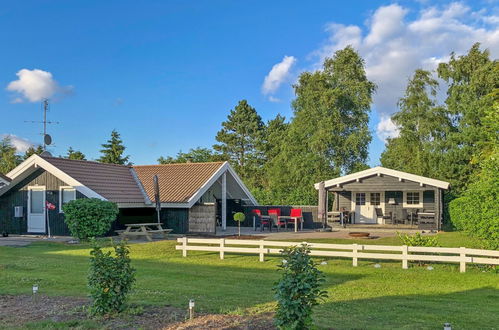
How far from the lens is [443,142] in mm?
33969

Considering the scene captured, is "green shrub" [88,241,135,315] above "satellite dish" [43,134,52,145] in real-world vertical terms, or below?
below

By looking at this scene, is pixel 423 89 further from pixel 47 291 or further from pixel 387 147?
pixel 47 291

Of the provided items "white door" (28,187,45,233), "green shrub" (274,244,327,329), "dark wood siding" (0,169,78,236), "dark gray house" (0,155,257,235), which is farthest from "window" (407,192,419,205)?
"green shrub" (274,244,327,329)

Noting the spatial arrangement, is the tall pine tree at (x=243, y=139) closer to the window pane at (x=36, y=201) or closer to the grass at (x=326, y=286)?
the window pane at (x=36, y=201)

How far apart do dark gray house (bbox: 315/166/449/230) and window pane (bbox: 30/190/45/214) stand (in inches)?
511

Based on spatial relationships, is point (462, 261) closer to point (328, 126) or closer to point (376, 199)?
point (376, 199)

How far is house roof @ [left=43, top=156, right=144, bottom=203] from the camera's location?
66.7 feet

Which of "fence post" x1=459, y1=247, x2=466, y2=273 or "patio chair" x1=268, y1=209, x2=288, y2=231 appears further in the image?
"patio chair" x1=268, y1=209, x2=288, y2=231

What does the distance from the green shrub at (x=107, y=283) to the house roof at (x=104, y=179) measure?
1381 centimetres

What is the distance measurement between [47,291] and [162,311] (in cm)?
281

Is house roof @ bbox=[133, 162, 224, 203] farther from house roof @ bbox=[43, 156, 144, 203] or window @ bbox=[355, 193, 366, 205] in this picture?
window @ bbox=[355, 193, 366, 205]

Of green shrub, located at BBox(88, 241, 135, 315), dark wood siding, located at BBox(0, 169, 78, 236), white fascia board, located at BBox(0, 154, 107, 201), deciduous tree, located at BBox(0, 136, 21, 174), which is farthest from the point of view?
deciduous tree, located at BBox(0, 136, 21, 174)

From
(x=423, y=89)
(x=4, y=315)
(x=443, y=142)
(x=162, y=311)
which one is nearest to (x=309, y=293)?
(x=162, y=311)

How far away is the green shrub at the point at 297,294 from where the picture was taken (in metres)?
5.02
